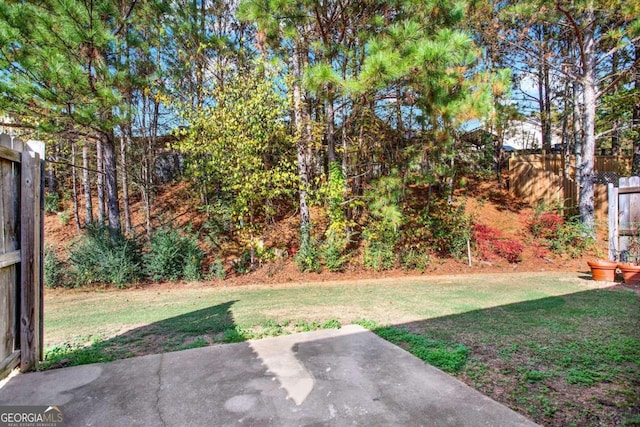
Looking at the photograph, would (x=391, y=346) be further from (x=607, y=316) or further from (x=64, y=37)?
(x=64, y=37)

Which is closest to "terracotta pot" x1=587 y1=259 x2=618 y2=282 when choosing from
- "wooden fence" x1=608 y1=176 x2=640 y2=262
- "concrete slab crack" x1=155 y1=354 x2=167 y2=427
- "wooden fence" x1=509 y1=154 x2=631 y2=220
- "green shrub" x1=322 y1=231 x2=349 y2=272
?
"wooden fence" x1=608 y1=176 x2=640 y2=262

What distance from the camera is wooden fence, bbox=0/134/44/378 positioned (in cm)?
252

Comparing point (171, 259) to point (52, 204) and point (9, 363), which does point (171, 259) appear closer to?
point (9, 363)

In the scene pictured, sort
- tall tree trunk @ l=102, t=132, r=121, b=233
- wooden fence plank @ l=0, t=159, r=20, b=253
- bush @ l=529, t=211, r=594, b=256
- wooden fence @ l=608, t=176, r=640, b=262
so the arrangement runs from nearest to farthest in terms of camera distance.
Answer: wooden fence plank @ l=0, t=159, r=20, b=253
wooden fence @ l=608, t=176, r=640, b=262
tall tree trunk @ l=102, t=132, r=121, b=233
bush @ l=529, t=211, r=594, b=256

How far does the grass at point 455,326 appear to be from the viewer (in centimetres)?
238

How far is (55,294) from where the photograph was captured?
6750mm

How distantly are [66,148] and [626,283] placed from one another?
14.5 meters

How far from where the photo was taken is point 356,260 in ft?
28.1

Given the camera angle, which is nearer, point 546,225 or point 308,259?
point 308,259

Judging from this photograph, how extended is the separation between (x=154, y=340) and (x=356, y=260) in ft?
18.4

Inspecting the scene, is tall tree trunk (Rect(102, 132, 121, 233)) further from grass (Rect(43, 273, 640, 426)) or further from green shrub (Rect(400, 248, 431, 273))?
green shrub (Rect(400, 248, 431, 273))

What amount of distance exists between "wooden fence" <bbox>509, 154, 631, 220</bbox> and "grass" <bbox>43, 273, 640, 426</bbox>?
6.51 meters

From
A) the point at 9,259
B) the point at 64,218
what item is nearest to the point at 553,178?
the point at 9,259

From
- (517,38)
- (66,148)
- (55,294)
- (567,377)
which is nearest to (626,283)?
(567,377)
